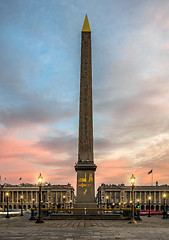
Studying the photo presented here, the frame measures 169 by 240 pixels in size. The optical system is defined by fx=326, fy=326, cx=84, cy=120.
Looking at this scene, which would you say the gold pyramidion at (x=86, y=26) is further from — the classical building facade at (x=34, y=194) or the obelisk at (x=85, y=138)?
the classical building facade at (x=34, y=194)

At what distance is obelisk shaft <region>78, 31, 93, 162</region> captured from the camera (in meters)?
35.3

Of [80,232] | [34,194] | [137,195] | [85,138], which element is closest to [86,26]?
[85,138]

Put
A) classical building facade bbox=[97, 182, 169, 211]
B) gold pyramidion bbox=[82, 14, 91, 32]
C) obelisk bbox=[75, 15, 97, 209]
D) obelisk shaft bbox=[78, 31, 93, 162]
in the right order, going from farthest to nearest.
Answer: classical building facade bbox=[97, 182, 169, 211] → gold pyramidion bbox=[82, 14, 91, 32] → obelisk shaft bbox=[78, 31, 93, 162] → obelisk bbox=[75, 15, 97, 209]

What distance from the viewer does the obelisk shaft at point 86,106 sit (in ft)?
116

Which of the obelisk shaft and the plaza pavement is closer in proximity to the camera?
the plaza pavement

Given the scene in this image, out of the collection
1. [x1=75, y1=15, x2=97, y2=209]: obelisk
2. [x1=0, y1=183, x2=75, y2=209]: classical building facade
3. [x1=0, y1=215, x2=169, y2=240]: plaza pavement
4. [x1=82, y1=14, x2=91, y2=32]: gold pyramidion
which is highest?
[x1=82, y1=14, x2=91, y2=32]: gold pyramidion

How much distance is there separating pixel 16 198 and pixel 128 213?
157889 millimetres

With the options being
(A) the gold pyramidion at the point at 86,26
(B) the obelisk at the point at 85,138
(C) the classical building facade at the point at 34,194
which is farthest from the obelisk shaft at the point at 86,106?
(C) the classical building facade at the point at 34,194

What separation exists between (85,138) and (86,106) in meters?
3.63

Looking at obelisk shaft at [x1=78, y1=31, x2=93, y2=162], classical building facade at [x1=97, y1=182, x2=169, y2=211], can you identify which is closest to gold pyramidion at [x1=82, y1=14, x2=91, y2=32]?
obelisk shaft at [x1=78, y1=31, x2=93, y2=162]

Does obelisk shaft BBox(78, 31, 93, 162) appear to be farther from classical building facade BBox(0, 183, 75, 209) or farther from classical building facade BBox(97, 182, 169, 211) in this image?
classical building facade BBox(0, 183, 75, 209)

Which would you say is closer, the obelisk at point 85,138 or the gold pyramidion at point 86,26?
the obelisk at point 85,138

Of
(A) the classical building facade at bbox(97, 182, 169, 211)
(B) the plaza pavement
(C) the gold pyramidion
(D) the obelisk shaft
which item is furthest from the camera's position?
(A) the classical building facade at bbox(97, 182, 169, 211)

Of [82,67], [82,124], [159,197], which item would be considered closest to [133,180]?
[82,124]
